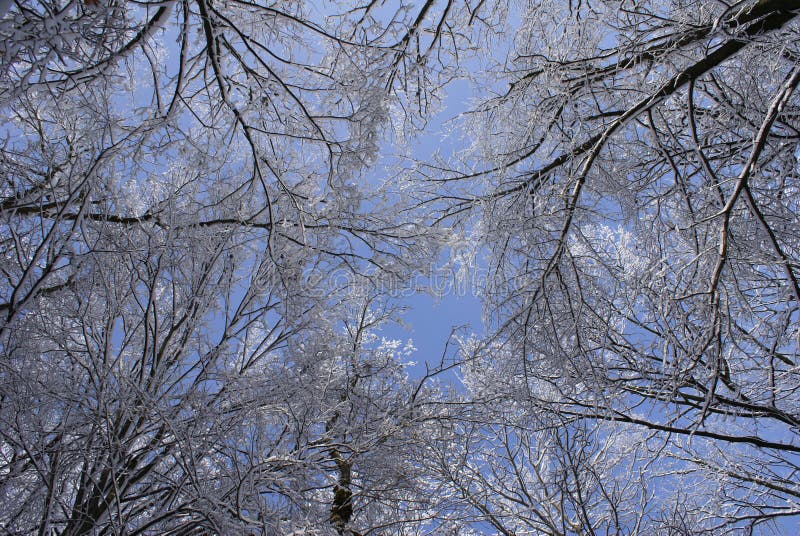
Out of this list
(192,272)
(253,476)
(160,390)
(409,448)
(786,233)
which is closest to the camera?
(786,233)

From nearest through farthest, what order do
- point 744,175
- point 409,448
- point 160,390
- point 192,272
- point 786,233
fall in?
point 744,175 → point 786,233 → point 160,390 → point 192,272 → point 409,448

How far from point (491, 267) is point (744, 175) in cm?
165

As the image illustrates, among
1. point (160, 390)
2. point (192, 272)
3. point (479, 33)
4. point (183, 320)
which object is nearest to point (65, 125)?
point (192, 272)

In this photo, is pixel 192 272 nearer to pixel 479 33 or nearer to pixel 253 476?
pixel 253 476

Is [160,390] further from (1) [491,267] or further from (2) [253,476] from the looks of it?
(1) [491,267]

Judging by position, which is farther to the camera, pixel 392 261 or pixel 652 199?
pixel 392 261

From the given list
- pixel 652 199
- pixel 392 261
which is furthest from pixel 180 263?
pixel 652 199

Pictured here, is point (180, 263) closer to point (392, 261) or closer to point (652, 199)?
point (392, 261)

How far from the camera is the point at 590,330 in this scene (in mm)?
3498

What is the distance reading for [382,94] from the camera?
11.2ft

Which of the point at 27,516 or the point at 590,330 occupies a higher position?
the point at 590,330

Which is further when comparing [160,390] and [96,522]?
[160,390]

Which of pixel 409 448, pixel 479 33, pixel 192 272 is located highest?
pixel 479 33

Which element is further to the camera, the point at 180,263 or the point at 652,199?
the point at 180,263
